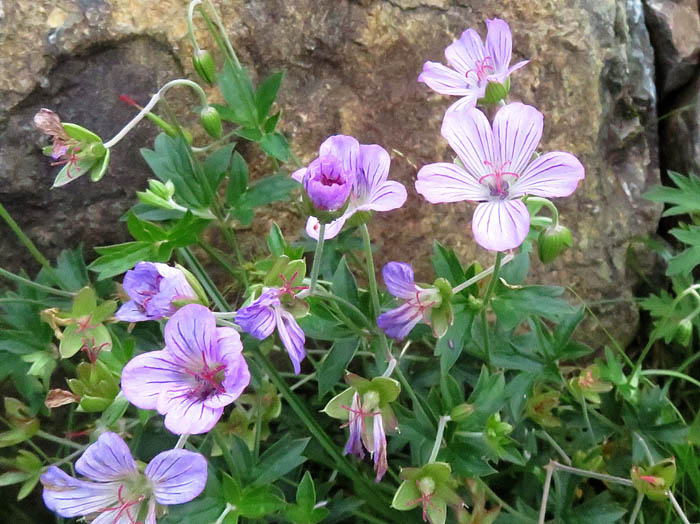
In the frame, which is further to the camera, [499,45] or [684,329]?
[684,329]

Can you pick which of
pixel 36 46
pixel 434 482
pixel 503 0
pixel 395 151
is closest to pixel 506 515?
pixel 434 482

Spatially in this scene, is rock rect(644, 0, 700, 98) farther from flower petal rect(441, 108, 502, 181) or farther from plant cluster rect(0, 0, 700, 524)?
flower petal rect(441, 108, 502, 181)

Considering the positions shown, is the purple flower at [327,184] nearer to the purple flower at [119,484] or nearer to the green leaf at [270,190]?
the purple flower at [119,484]

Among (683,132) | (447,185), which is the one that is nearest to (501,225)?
Answer: (447,185)

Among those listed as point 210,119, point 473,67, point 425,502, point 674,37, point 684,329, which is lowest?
point 684,329

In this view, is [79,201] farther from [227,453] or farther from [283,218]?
[227,453]

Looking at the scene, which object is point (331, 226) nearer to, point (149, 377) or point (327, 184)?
point (327, 184)

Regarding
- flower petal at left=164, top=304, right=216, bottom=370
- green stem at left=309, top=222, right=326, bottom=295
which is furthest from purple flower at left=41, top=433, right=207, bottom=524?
green stem at left=309, top=222, right=326, bottom=295

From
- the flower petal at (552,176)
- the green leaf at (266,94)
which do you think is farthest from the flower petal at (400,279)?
the green leaf at (266,94)
